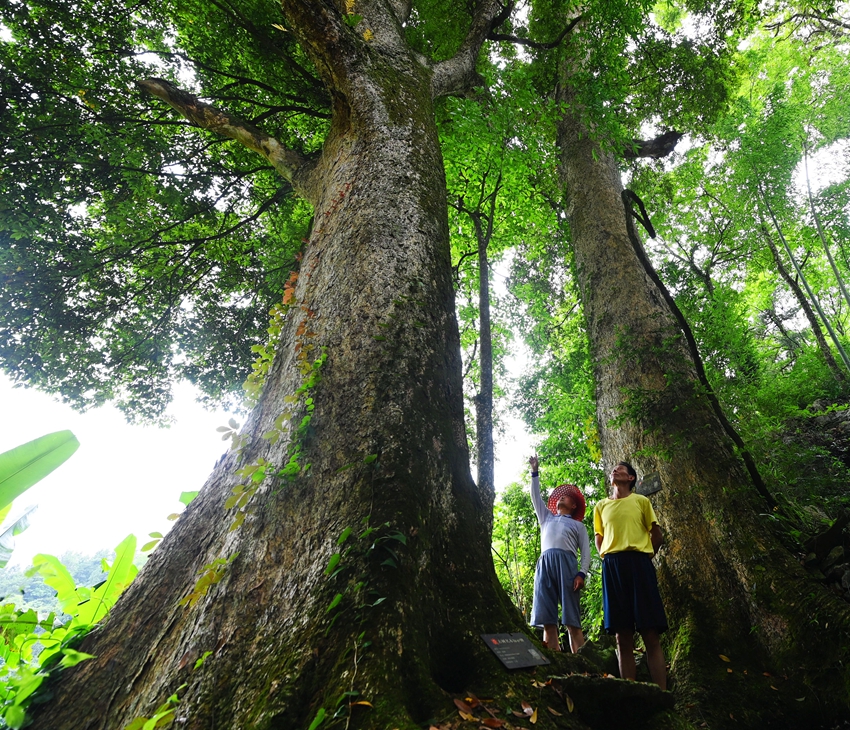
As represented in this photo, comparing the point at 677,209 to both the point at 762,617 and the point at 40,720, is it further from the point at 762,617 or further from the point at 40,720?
the point at 40,720

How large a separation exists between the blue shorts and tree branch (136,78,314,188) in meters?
4.21

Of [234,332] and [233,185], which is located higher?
[233,185]

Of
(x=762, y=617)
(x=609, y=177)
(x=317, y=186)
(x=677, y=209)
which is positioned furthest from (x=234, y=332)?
(x=677, y=209)

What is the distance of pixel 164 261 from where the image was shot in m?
7.34

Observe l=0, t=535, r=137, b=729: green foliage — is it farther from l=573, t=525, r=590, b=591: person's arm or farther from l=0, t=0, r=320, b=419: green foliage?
l=0, t=0, r=320, b=419: green foliage

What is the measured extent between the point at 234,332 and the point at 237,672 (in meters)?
7.59

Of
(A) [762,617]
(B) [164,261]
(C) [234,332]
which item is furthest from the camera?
(C) [234,332]

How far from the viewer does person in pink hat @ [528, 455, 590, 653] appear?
3.65 m

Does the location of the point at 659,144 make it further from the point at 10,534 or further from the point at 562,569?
the point at 10,534

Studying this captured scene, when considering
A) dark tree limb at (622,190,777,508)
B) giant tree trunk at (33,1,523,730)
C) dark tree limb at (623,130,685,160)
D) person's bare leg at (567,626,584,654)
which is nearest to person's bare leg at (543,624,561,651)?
person's bare leg at (567,626,584,654)

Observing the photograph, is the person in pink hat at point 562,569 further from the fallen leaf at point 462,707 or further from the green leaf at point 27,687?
the green leaf at point 27,687

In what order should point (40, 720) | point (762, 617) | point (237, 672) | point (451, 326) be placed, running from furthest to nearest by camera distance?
point (762, 617) → point (451, 326) → point (40, 720) → point (237, 672)

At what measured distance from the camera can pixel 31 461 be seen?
5.81 ft

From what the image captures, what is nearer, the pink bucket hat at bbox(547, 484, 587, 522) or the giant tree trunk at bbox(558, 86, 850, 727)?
the giant tree trunk at bbox(558, 86, 850, 727)
